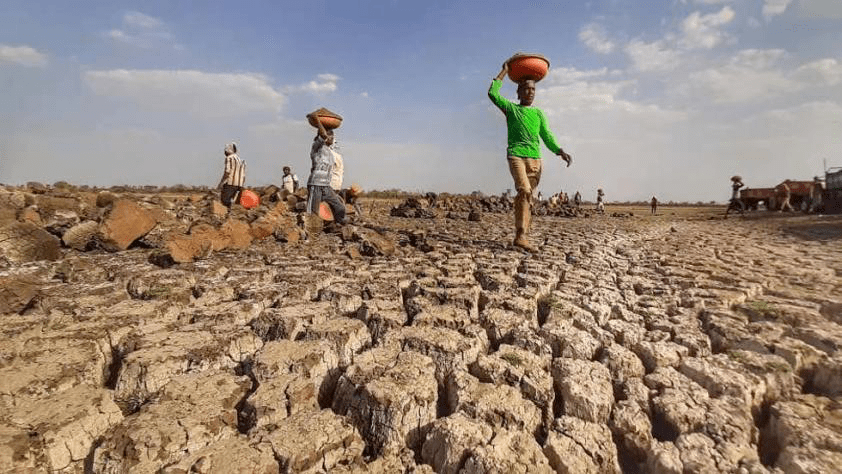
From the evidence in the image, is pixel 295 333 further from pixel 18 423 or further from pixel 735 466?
pixel 735 466

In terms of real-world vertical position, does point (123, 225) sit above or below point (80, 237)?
above

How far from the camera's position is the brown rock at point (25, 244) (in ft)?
10.9

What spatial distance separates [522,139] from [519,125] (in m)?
0.16

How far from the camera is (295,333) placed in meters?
1.95

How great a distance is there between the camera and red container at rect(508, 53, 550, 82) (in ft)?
13.5

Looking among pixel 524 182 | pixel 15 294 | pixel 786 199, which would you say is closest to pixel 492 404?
pixel 15 294

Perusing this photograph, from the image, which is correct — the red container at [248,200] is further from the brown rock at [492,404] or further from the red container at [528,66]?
the brown rock at [492,404]

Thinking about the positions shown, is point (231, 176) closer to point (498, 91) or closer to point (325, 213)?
point (325, 213)

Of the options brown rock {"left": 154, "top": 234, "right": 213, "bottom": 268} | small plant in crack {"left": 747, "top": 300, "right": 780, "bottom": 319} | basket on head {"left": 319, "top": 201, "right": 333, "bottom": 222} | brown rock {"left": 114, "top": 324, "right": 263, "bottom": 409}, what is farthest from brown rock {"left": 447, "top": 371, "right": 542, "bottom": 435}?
basket on head {"left": 319, "top": 201, "right": 333, "bottom": 222}

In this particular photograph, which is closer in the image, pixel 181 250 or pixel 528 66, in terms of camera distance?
pixel 181 250

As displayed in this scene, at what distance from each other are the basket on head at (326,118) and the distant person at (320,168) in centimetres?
6

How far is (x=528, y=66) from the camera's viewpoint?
13.6ft

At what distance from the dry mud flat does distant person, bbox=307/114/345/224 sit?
2979mm

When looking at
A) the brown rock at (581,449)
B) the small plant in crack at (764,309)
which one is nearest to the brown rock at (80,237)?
the brown rock at (581,449)
